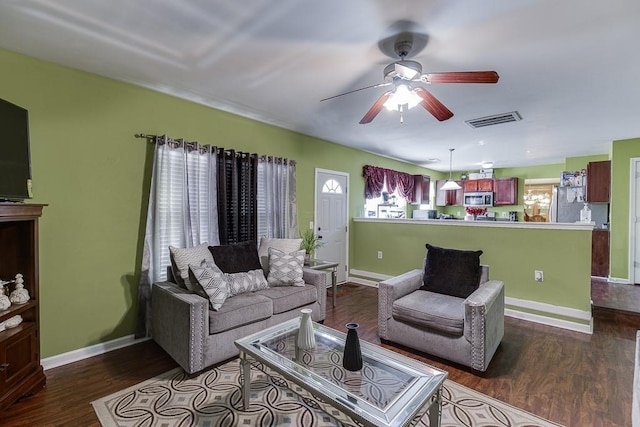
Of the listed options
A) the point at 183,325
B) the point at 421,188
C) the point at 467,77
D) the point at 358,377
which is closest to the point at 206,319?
the point at 183,325

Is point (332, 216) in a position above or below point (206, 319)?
above

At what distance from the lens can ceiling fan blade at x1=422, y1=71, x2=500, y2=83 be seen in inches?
72.2

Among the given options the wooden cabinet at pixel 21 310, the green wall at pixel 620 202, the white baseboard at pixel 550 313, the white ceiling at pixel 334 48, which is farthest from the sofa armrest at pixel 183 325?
the green wall at pixel 620 202

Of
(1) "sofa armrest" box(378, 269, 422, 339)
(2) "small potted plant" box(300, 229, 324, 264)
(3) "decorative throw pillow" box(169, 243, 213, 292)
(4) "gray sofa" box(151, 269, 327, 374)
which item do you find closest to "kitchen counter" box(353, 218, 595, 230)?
(2) "small potted plant" box(300, 229, 324, 264)

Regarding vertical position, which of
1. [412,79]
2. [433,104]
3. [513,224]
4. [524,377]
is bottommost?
[524,377]

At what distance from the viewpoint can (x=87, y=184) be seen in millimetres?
2668

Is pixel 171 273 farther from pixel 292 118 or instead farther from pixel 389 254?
pixel 389 254

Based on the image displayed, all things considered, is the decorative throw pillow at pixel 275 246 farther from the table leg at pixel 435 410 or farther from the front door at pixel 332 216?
the table leg at pixel 435 410

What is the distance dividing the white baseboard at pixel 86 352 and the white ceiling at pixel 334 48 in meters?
2.47

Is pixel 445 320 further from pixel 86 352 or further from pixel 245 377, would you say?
pixel 86 352

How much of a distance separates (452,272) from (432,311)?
0.61m

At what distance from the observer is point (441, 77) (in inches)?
79.7

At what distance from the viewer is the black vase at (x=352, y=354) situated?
1.71 meters

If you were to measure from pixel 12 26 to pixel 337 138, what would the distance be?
12.2 feet
